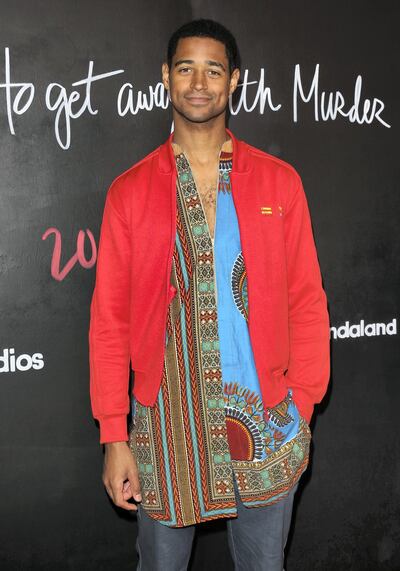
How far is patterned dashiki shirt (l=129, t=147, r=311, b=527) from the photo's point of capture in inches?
73.0

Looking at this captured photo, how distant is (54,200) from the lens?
2.49 m

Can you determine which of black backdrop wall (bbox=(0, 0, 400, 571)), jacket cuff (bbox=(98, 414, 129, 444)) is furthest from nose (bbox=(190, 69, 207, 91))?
jacket cuff (bbox=(98, 414, 129, 444))

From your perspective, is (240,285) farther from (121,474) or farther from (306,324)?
(121,474)

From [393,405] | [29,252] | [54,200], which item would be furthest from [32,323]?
[393,405]

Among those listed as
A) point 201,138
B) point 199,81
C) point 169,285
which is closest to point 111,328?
point 169,285

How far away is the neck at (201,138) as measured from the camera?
1.95 meters

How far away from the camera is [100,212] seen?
2.54m

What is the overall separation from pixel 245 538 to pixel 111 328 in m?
0.63

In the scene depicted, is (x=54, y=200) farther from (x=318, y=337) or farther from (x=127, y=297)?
(x=318, y=337)

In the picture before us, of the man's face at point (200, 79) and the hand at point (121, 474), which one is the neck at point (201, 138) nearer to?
Result: the man's face at point (200, 79)

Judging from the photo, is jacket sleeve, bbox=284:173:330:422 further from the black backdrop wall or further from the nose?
the black backdrop wall

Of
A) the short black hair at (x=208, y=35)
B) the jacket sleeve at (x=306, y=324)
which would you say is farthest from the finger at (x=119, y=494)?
the short black hair at (x=208, y=35)

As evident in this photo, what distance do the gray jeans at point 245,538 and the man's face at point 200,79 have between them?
37.1 inches

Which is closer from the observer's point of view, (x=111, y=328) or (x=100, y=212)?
(x=111, y=328)
